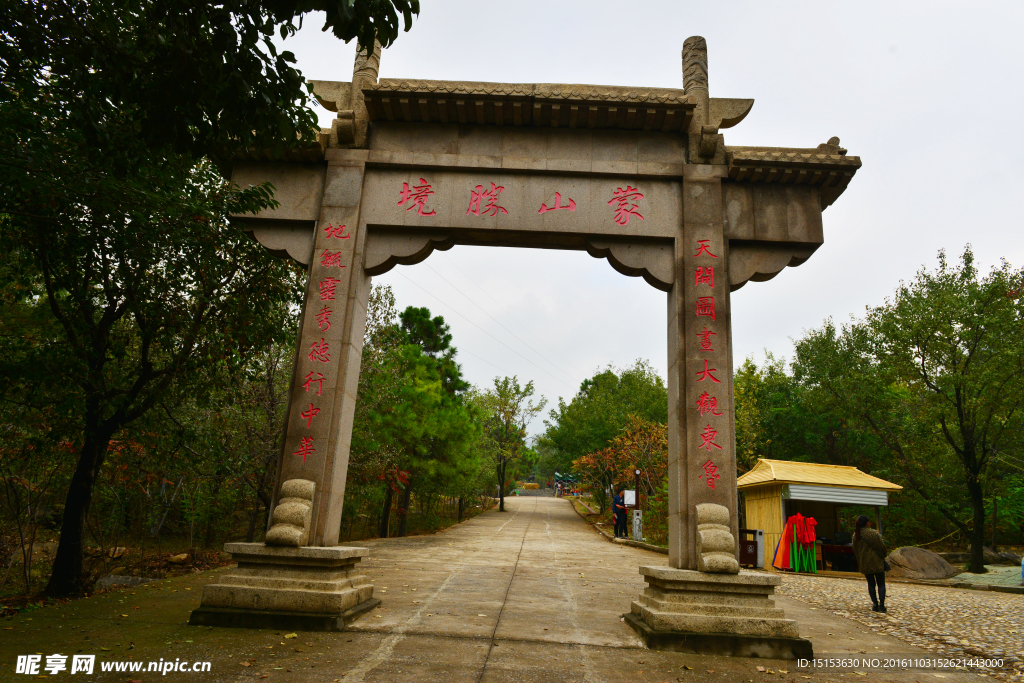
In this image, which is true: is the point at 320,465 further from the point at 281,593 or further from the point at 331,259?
the point at 331,259

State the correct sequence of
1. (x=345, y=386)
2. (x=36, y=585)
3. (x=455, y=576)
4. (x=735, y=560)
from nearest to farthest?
1. (x=735, y=560)
2. (x=345, y=386)
3. (x=36, y=585)
4. (x=455, y=576)

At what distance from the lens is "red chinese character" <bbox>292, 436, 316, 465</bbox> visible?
19.8ft

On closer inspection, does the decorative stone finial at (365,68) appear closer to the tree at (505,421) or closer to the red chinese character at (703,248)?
the red chinese character at (703,248)

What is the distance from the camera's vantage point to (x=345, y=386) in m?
6.36

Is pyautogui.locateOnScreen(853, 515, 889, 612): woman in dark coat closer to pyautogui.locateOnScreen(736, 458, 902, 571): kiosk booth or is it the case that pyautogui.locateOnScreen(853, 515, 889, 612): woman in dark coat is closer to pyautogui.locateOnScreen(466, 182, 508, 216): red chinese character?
pyautogui.locateOnScreen(736, 458, 902, 571): kiosk booth

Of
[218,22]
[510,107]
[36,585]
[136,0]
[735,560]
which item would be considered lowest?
[36,585]

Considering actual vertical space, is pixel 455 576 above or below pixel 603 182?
below

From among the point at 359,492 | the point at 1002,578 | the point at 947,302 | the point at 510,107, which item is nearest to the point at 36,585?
the point at 359,492

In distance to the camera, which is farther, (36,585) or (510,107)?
(36,585)

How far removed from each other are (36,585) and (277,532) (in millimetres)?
4916

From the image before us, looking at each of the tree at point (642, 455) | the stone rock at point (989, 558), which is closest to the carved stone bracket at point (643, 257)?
the stone rock at point (989, 558)

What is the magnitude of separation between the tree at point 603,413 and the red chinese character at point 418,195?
22815 mm

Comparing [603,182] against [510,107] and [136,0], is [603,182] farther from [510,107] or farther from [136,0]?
[136,0]

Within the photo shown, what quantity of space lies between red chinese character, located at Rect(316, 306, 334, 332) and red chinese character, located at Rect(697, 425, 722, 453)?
4.18 m
